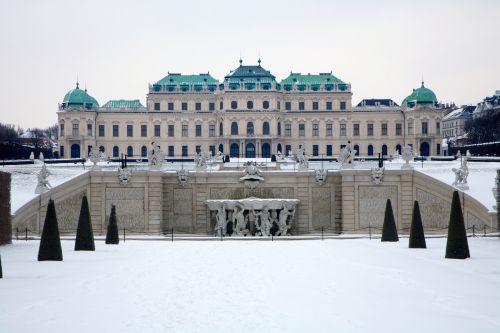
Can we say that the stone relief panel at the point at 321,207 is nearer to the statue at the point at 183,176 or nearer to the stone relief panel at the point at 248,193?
the stone relief panel at the point at 248,193

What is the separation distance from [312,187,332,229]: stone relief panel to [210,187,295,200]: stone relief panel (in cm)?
115

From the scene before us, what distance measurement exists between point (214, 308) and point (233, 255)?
29.7 ft

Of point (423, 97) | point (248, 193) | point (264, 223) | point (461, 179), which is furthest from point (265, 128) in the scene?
point (461, 179)

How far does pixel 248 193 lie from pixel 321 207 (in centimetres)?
362

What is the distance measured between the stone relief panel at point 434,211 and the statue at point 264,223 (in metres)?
7.05

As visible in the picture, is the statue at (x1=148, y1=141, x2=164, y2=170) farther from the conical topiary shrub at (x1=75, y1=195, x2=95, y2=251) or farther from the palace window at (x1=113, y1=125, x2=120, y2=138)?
the palace window at (x1=113, y1=125, x2=120, y2=138)

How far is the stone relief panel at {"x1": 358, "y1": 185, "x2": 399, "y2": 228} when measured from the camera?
37500 mm

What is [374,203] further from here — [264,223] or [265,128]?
[265,128]

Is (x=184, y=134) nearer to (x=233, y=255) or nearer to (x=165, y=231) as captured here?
(x=165, y=231)

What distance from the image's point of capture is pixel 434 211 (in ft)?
119

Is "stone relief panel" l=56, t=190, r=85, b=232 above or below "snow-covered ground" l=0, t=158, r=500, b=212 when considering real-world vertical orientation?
below

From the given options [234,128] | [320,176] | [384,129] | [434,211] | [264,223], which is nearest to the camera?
[434,211]

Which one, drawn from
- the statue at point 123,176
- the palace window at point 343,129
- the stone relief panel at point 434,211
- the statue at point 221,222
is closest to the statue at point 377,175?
the stone relief panel at point 434,211

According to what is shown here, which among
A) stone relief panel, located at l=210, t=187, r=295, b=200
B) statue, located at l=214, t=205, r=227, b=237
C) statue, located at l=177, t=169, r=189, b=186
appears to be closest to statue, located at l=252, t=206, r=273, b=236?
statue, located at l=214, t=205, r=227, b=237
